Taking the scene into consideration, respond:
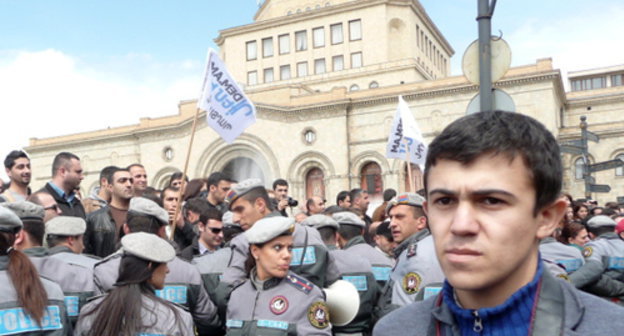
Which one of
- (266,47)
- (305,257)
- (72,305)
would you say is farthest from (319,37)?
(72,305)

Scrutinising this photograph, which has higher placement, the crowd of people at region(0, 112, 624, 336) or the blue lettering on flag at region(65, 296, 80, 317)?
the crowd of people at region(0, 112, 624, 336)

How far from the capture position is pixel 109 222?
6758 mm

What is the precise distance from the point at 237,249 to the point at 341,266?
1433 mm

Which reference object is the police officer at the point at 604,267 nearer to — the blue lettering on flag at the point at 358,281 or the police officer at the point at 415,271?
the blue lettering on flag at the point at 358,281

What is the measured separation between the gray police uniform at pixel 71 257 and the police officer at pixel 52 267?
0.17m

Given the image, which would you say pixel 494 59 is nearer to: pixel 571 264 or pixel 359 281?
pixel 571 264

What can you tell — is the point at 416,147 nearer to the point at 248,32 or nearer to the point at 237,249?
the point at 237,249

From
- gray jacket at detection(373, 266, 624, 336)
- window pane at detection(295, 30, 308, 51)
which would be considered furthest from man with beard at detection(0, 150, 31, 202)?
window pane at detection(295, 30, 308, 51)

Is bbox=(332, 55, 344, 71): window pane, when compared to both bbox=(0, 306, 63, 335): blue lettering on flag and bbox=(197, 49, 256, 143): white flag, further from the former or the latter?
bbox=(0, 306, 63, 335): blue lettering on flag

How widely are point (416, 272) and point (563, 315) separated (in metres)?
2.70

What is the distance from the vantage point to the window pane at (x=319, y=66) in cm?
5378

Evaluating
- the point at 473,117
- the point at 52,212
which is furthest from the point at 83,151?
the point at 473,117

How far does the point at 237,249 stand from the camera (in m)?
4.79

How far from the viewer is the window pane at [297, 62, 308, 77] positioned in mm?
54406
